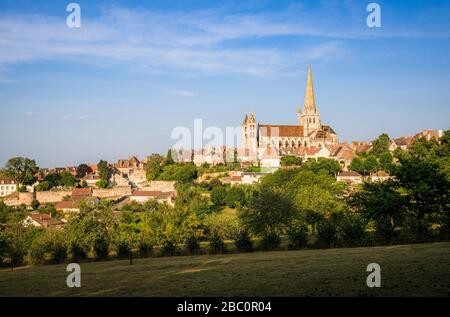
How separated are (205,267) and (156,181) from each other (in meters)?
75.1

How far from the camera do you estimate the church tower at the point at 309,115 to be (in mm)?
124806

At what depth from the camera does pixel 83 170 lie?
377ft

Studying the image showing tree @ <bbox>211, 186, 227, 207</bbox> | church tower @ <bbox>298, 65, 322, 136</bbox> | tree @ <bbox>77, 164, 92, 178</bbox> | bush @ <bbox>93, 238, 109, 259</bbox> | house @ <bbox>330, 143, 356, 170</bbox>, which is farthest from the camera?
church tower @ <bbox>298, 65, 322, 136</bbox>

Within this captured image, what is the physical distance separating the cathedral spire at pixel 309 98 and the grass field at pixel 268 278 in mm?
113758

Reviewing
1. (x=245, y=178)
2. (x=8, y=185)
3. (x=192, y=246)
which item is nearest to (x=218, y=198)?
(x=245, y=178)

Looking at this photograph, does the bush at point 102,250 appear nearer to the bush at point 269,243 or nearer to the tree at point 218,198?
the bush at point 269,243

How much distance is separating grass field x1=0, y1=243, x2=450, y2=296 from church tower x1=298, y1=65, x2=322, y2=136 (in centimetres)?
10792

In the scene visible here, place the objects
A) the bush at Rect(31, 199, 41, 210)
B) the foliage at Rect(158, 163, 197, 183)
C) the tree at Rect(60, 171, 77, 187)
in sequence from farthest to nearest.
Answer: the tree at Rect(60, 171, 77, 187), the foliage at Rect(158, 163, 197, 183), the bush at Rect(31, 199, 41, 210)

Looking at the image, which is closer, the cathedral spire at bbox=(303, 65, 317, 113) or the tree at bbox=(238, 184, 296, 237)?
the tree at bbox=(238, 184, 296, 237)

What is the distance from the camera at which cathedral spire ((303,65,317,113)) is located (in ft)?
422

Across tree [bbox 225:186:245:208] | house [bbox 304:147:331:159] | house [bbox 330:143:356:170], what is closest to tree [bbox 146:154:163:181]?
tree [bbox 225:186:245:208]

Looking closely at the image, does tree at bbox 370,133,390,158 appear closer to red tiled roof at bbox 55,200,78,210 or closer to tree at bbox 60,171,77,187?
red tiled roof at bbox 55,200,78,210
